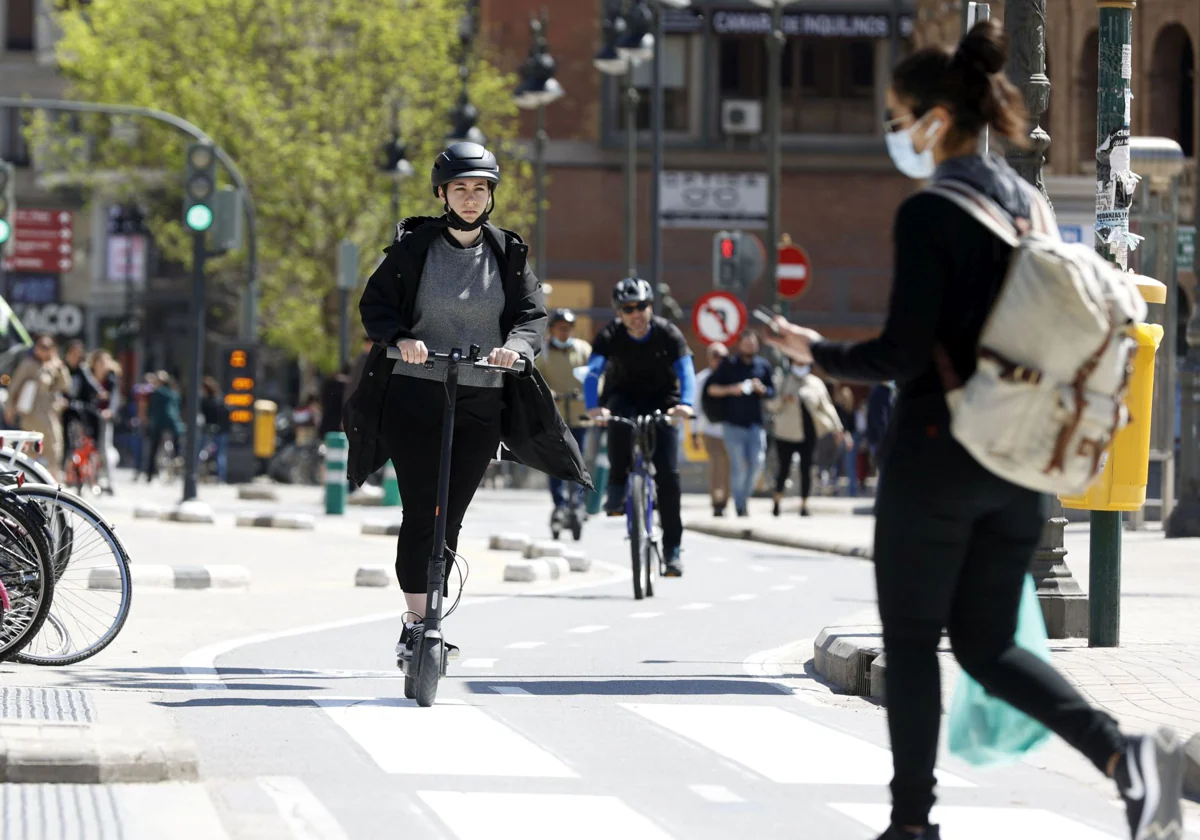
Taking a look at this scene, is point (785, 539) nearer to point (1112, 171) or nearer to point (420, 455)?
point (1112, 171)

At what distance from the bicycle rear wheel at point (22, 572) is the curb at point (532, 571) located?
6935 millimetres

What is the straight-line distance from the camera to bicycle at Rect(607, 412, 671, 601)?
46.3 feet

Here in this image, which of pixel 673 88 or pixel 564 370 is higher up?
pixel 673 88

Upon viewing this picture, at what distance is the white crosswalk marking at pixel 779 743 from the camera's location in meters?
7.17

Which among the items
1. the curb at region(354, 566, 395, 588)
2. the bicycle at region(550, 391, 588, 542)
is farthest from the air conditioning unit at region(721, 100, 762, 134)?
the curb at region(354, 566, 395, 588)

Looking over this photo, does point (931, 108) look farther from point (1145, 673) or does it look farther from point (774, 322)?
point (1145, 673)

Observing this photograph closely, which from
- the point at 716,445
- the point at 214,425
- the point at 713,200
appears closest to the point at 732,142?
the point at 713,200

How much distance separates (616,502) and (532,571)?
115cm

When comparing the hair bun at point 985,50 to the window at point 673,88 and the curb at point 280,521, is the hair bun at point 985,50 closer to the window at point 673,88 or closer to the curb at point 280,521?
the curb at point 280,521

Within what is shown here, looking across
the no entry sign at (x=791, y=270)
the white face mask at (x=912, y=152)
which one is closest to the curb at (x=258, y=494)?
the no entry sign at (x=791, y=270)

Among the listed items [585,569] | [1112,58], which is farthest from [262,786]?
[585,569]

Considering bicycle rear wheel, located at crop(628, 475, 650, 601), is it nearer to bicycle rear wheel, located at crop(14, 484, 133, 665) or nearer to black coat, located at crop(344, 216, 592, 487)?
bicycle rear wheel, located at crop(14, 484, 133, 665)

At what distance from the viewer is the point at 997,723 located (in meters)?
5.85

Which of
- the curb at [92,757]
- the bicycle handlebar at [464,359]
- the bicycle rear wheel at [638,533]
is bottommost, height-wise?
the bicycle rear wheel at [638,533]
